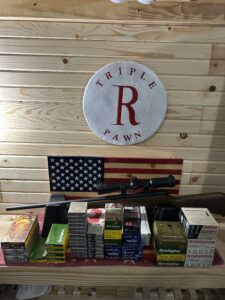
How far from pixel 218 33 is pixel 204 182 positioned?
703mm

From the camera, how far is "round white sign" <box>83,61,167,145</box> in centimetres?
129

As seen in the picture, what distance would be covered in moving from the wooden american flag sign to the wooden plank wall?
0.12ft

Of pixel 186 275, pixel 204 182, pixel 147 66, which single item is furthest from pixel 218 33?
pixel 186 275

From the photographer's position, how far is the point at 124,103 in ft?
4.37

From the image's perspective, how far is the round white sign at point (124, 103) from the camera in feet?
4.24

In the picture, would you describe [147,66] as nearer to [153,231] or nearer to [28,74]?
[28,74]

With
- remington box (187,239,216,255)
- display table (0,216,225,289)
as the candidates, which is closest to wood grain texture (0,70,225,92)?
remington box (187,239,216,255)

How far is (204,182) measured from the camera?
1.47 meters

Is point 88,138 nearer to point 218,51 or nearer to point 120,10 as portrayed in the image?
point 120,10

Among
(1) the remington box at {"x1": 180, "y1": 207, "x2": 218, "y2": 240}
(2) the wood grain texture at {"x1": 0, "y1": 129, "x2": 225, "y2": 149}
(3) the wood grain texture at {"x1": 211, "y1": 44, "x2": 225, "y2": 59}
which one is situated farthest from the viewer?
(2) the wood grain texture at {"x1": 0, "y1": 129, "x2": 225, "y2": 149}

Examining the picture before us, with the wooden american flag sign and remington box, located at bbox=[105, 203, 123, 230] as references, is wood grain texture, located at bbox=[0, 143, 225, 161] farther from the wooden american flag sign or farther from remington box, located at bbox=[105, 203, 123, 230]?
remington box, located at bbox=[105, 203, 123, 230]

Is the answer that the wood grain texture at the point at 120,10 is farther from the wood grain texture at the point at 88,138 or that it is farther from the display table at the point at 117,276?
the display table at the point at 117,276

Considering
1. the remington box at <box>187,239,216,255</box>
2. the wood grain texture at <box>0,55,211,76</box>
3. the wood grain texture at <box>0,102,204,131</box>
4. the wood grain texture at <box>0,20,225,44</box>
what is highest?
the wood grain texture at <box>0,20,225,44</box>

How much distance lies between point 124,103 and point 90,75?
0.20 meters
